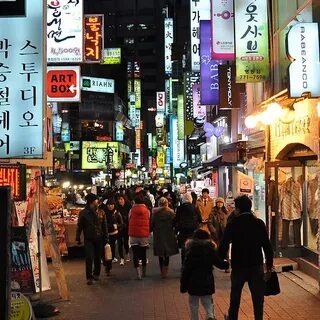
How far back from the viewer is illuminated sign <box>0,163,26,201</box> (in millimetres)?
7473

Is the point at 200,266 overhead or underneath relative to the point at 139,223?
underneath

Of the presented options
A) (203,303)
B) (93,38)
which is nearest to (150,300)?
(203,303)

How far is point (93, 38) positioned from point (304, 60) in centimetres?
754

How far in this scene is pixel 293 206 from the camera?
1377 cm

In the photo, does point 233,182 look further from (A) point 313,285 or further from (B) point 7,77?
(B) point 7,77

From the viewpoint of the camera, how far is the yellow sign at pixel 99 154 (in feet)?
137

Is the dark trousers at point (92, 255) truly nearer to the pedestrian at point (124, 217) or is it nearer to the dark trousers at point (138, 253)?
the dark trousers at point (138, 253)

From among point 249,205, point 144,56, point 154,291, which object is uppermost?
point 144,56

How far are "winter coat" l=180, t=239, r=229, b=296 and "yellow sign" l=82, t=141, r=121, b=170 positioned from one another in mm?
34298

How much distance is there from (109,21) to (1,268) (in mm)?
108226

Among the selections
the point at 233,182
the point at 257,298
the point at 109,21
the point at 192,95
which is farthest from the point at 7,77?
the point at 109,21

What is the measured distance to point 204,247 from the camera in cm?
749

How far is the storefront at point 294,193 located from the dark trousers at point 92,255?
167 inches

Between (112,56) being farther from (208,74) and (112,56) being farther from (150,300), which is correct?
(150,300)
